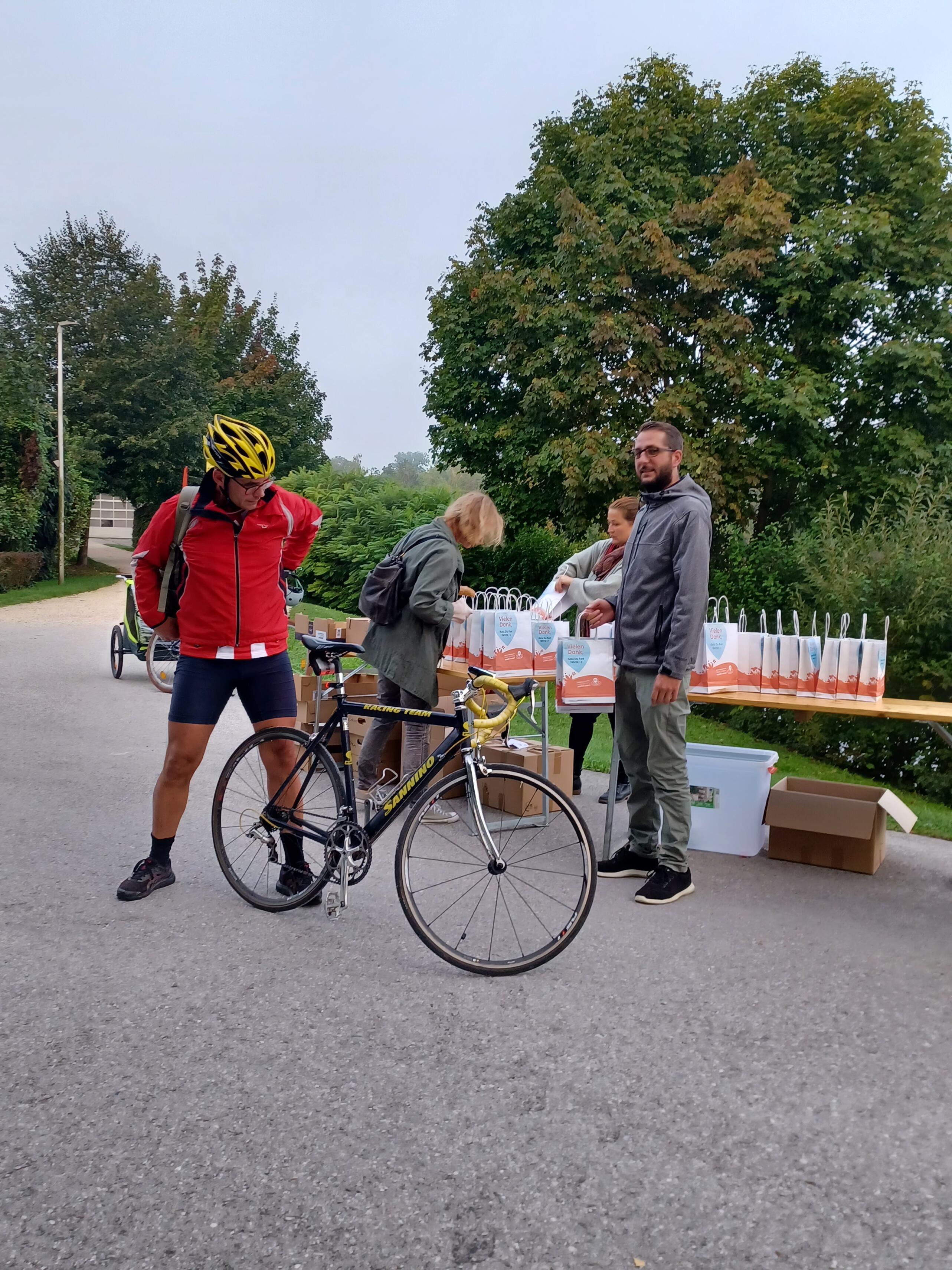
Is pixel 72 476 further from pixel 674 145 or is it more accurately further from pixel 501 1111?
pixel 501 1111

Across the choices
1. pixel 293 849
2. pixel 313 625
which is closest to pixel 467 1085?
pixel 293 849

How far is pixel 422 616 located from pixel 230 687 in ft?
4.82

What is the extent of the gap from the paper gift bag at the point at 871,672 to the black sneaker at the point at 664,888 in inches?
53.6

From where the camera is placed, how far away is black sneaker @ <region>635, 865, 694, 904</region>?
199 inches

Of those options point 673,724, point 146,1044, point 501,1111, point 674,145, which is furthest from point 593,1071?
point 674,145

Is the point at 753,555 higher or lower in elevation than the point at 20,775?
higher

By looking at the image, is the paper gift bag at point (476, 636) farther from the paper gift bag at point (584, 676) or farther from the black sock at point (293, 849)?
the black sock at point (293, 849)

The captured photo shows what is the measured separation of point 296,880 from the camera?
4.82m

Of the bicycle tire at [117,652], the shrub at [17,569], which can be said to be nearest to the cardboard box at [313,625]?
the bicycle tire at [117,652]

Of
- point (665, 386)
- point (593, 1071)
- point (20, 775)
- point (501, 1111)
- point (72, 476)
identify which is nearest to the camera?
point (501, 1111)

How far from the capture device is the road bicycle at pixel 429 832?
13.7 ft

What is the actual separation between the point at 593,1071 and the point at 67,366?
1645 inches

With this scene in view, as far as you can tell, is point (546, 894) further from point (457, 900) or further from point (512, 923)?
point (457, 900)

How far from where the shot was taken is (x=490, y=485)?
23.5 metres
